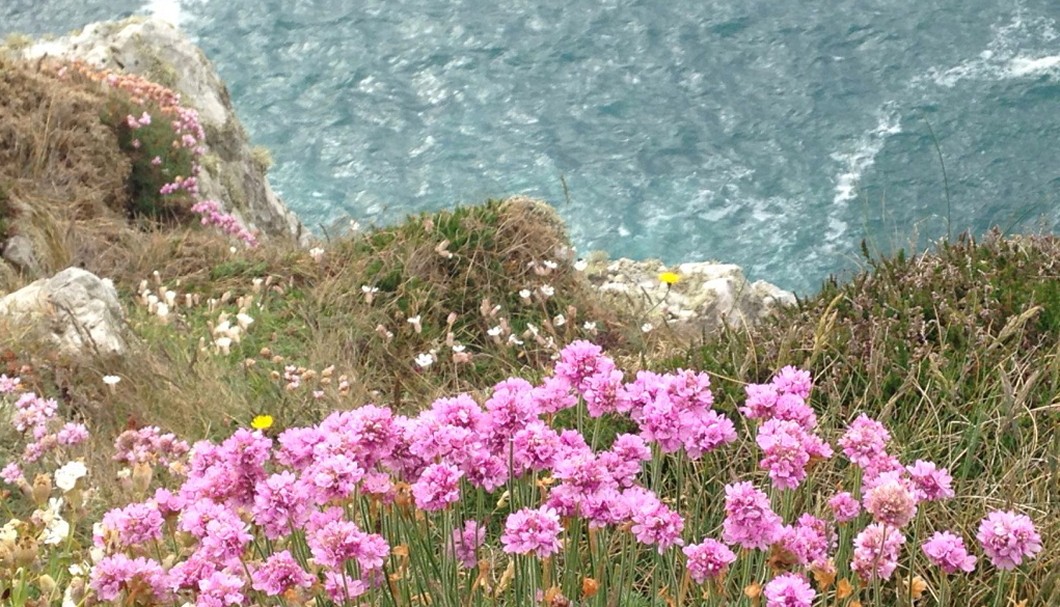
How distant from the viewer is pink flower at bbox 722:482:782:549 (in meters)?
1.95

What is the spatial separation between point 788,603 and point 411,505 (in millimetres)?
793

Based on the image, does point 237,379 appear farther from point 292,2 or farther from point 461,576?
point 292,2

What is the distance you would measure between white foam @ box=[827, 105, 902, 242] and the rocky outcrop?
9.43 m

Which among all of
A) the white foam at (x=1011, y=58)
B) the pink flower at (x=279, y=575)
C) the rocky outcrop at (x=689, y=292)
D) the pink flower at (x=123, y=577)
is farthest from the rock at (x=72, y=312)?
the white foam at (x=1011, y=58)

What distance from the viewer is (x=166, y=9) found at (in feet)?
75.8

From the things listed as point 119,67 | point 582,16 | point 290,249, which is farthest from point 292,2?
point 290,249

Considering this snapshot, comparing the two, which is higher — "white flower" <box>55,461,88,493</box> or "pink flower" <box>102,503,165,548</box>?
"pink flower" <box>102,503,165,548</box>

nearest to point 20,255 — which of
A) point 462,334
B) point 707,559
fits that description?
point 462,334

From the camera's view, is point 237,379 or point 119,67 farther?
point 119,67

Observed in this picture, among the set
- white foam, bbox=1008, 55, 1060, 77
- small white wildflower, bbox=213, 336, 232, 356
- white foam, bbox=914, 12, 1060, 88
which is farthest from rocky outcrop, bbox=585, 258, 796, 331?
white foam, bbox=1008, 55, 1060, 77

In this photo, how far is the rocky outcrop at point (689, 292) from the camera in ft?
25.4

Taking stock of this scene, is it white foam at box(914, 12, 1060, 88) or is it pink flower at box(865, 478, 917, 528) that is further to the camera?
white foam at box(914, 12, 1060, 88)

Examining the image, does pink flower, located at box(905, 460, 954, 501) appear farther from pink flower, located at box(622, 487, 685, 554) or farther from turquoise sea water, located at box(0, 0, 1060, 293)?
turquoise sea water, located at box(0, 0, 1060, 293)

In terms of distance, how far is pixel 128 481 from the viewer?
9.48 feet
